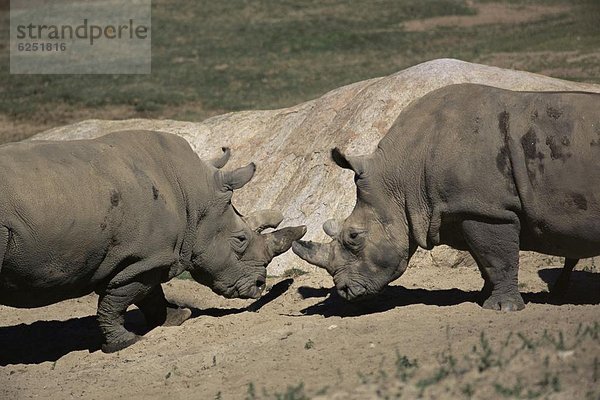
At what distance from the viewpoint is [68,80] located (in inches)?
1191

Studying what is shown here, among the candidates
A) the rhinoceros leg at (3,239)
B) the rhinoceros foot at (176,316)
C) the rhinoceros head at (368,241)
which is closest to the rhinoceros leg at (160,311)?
the rhinoceros foot at (176,316)

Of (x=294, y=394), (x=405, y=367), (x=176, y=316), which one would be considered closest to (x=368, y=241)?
(x=176, y=316)

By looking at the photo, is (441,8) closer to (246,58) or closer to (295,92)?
(246,58)

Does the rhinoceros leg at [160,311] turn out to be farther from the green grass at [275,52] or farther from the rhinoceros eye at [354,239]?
the green grass at [275,52]

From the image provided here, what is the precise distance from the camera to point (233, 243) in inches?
439

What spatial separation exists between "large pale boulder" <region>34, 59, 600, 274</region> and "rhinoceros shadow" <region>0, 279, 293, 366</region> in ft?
4.10

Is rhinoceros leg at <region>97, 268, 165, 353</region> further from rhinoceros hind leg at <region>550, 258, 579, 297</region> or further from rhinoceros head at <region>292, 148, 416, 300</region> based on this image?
rhinoceros hind leg at <region>550, 258, 579, 297</region>

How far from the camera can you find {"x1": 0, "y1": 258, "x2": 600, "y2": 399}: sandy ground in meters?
7.37

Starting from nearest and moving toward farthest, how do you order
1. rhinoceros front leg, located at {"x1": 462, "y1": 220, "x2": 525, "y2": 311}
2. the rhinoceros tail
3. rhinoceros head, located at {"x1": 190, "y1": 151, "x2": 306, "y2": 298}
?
the rhinoceros tail
rhinoceros front leg, located at {"x1": 462, "y1": 220, "x2": 525, "y2": 311}
rhinoceros head, located at {"x1": 190, "y1": 151, "x2": 306, "y2": 298}

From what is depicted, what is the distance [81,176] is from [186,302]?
114 inches

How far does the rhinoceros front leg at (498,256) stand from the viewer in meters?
9.61

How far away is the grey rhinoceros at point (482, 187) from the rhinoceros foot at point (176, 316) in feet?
5.72

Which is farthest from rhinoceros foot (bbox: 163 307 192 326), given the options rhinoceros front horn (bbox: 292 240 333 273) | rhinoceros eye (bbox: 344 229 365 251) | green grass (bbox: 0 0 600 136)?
green grass (bbox: 0 0 600 136)

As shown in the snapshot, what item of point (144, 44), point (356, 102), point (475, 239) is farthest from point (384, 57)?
point (475, 239)
